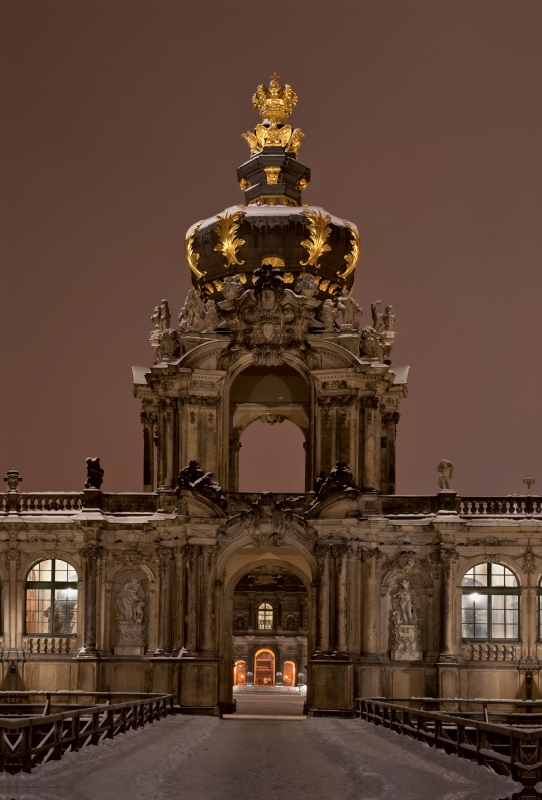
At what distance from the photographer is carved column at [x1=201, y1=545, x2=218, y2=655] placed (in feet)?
140

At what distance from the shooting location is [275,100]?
165 ft

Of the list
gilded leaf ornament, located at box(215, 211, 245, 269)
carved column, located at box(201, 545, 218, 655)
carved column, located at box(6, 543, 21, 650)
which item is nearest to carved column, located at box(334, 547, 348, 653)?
carved column, located at box(201, 545, 218, 655)

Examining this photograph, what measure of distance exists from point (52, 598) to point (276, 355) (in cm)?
994

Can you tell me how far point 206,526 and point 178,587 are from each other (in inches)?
80.1

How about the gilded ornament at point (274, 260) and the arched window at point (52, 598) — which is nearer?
the arched window at point (52, 598)

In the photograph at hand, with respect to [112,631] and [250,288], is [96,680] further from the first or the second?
[250,288]

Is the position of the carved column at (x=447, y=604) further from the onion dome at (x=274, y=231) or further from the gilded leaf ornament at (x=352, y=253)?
the gilded leaf ornament at (x=352, y=253)

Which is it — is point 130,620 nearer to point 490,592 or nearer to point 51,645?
point 51,645

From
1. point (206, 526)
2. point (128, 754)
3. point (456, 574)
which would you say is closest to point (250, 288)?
point (206, 526)

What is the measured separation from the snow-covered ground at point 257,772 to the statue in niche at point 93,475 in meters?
12.9

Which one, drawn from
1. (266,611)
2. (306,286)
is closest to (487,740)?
(306,286)

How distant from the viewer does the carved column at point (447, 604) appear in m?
42.7

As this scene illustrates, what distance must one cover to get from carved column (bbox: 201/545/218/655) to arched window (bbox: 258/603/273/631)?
47.0 m

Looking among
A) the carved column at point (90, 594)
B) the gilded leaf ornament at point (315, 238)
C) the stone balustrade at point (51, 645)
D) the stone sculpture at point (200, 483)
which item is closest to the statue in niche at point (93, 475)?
the carved column at point (90, 594)
